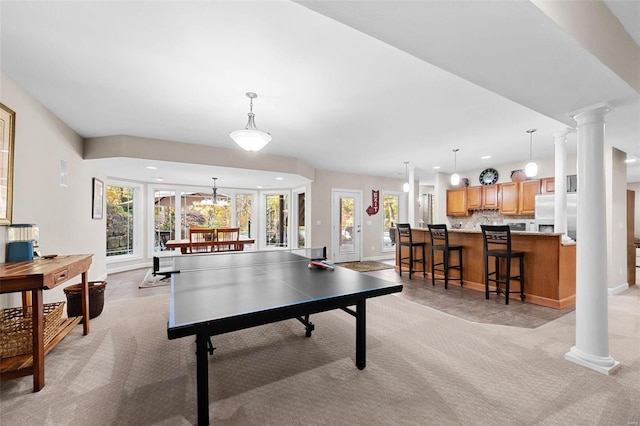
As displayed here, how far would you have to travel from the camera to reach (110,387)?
187 cm

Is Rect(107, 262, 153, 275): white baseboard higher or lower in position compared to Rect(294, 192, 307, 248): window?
lower

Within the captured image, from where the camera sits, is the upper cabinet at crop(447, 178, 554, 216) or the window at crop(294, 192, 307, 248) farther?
the window at crop(294, 192, 307, 248)

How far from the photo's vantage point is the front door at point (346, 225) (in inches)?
286

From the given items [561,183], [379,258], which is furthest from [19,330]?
[379,258]

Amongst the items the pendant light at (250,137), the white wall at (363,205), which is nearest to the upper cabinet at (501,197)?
the white wall at (363,205)

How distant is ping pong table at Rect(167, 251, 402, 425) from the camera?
1.29 meters

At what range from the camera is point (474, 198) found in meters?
6.82

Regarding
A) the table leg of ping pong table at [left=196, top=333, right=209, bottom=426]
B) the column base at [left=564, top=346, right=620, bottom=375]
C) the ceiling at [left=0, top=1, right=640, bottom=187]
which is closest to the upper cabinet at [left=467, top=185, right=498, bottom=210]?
the ceiling at [left=0, top=1, right=640, bottom=187]

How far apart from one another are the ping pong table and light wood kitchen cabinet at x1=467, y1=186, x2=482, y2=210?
5.82 m

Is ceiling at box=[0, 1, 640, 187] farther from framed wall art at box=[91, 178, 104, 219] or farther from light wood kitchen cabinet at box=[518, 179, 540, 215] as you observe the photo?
light wood kitchen cabinet at box=[518, 179, 540, 215]

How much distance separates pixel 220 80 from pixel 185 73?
282 mm

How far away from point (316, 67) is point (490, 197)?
238 inches

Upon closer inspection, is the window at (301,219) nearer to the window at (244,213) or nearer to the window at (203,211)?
the window at (244,213)

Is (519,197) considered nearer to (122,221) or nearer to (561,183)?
(561,183)
